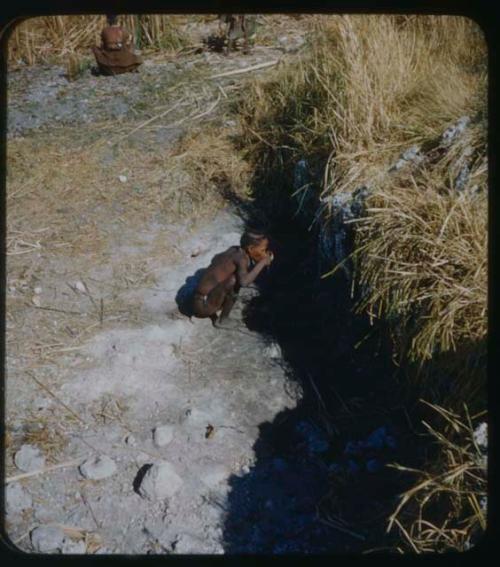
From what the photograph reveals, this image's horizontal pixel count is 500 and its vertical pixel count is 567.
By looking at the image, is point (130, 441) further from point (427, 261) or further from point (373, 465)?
point (427, 261)

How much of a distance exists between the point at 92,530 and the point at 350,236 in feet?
3.92

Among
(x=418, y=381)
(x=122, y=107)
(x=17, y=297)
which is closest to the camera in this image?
(x=418, y=381)

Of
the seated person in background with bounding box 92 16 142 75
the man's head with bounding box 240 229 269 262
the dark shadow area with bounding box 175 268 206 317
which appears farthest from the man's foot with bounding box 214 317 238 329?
the seated person in background with bounding box 92 16 142 75

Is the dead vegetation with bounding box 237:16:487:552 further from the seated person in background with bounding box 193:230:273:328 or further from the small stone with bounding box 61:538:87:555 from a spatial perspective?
the small stone with bounding box 61:538:87:555

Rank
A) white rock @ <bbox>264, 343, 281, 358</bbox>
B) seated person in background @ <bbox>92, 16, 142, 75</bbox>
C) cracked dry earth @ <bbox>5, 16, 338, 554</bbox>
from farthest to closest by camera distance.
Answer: seated person in background @ <bbox>92, 16, 142, 75</bbox> → white rock @ <bbox>264, 343, 281, 358</bbox> → cracked dry earth @ <bbox>5, 16, 338, 554</bbox>

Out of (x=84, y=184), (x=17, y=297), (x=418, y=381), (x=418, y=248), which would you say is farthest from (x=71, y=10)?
(x=84, y=184)

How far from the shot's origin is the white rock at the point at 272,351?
8.07 ft

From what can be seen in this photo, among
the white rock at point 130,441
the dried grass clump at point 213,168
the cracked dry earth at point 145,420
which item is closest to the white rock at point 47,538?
the cracked dry earth at point 145,420

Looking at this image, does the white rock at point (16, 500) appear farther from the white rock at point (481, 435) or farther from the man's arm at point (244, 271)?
the white rock at point (481, 435)

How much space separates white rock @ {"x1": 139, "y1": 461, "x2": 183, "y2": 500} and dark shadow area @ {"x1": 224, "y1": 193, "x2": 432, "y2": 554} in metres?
0.15

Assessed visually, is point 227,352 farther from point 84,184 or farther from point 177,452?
point 84,184

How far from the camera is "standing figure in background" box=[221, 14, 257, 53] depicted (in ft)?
13.8

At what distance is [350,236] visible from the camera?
243cm

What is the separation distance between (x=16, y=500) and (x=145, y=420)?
428 mm
